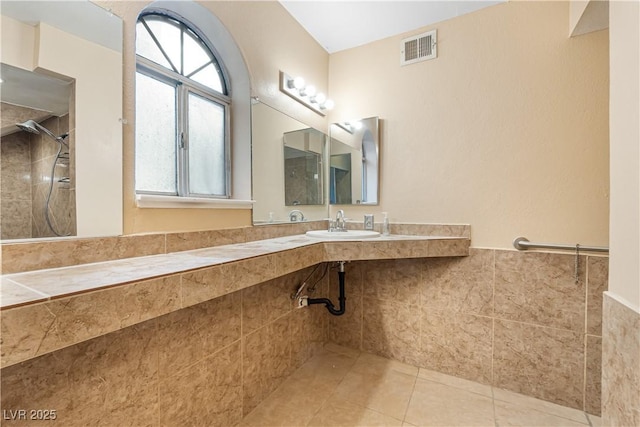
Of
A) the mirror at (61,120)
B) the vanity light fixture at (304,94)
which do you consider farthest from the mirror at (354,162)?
the mirror at (61,120)

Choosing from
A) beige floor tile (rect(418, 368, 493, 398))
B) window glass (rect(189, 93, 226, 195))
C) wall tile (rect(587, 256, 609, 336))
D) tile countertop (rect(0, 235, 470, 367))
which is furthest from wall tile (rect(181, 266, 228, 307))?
wall tile (rect(587, 256, 609, 336))

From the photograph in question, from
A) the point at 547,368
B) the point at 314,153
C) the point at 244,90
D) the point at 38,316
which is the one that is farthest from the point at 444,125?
the point at 38,316

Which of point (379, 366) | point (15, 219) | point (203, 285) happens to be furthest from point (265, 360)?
point (15, 219)

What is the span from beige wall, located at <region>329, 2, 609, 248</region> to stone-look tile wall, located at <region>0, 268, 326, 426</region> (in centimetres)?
120

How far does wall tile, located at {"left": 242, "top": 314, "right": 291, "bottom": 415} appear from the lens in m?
1.53

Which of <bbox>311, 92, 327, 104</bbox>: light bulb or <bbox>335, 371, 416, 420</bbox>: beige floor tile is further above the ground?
<bbox>311, 92, 327, 104</bbox>: light bulb

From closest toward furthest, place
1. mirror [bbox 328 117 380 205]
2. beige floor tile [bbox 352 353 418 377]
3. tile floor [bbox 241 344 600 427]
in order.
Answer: tile floor [bbox 241 344 600 427] < beige floor tile [bbox 352 353 418 377] < mirror [bbox 328 117 380 205]

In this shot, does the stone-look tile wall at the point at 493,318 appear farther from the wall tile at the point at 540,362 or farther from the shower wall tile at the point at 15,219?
the shower wall tile at the point at 15,219

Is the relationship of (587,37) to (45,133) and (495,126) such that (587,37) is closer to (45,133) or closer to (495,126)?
(495,126)

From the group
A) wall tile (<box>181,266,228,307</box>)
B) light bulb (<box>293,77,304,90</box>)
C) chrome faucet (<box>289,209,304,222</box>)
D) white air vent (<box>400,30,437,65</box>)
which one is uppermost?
white air vent (<box>400,30,437,65</box>)

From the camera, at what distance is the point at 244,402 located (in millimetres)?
1511

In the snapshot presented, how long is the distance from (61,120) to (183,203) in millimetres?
495

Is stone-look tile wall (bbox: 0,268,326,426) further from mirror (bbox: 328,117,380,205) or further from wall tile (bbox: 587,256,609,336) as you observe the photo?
wall tile (bbox: 587,256,609,336)

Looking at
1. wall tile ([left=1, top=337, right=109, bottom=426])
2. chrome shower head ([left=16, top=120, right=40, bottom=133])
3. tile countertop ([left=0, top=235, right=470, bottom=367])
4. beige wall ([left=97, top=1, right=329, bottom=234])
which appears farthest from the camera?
beige wall ([left=97, top=1, right=329, bottom=234])
